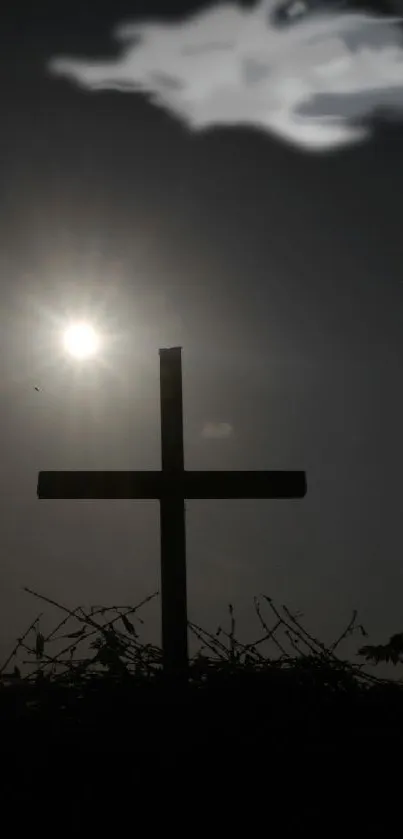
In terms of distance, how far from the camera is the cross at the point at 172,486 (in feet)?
23.4

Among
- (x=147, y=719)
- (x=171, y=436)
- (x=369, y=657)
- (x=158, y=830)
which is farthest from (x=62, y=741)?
(x=171, y=436)

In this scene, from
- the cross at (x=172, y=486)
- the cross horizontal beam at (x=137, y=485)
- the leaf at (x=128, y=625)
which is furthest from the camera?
the cross horizontal beam at (x=137, y=485)

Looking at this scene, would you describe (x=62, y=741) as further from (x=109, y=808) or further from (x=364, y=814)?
(x=364, y=814)

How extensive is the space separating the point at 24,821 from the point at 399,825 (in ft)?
5.75

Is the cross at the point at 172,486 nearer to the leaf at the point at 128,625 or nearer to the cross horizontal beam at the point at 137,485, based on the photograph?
the cross horizontal beam at the point at 137,485

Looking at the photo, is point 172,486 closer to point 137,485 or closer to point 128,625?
point 137,485

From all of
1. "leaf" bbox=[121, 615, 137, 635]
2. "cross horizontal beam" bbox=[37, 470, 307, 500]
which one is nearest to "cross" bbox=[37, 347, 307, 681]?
"cross horizontal beam" bbox=[37, 470, 307, 500]

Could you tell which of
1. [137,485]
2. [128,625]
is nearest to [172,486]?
[137,485]

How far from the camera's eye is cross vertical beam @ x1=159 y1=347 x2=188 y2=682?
6750 millimetres

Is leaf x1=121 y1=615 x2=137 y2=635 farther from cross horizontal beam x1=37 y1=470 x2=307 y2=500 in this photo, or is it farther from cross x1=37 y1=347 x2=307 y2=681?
cross horizontal beam x1=37 y1=470 x2=307 y2=500

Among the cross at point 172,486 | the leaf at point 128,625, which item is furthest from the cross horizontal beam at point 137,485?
the leaf at point 128,625

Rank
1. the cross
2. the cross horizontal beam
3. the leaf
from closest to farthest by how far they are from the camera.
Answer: the leaf < the cross < the cross horizontal beam

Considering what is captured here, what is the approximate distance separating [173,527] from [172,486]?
14.1 inches

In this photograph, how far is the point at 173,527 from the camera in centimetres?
729
